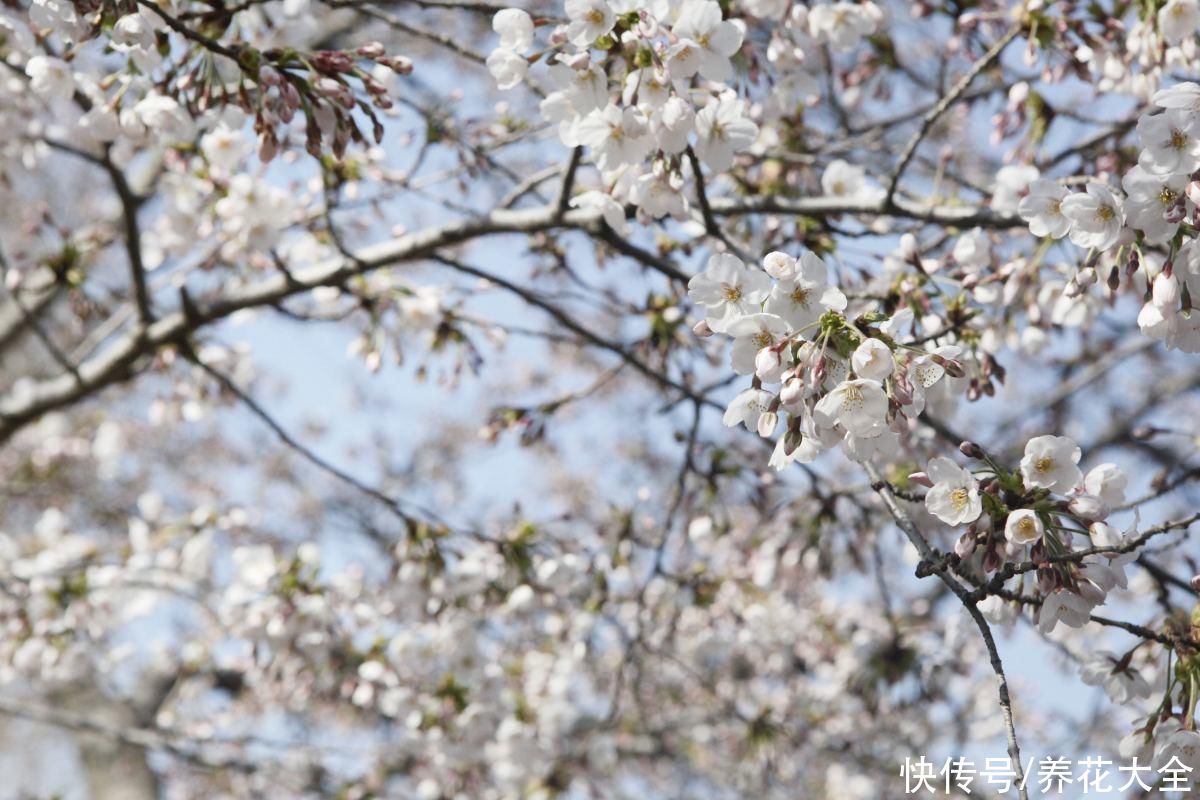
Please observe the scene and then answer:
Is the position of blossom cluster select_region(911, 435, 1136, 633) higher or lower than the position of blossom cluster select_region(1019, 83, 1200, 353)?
lower

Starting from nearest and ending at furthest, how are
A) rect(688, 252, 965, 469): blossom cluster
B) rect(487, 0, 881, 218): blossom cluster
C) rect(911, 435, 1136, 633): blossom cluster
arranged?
rect(688, 252, 965, 469): blossom cluster → rect(911, 435, 1136, 633): blossom cluster → rect(487, 0, 881, 218): blossom cluster

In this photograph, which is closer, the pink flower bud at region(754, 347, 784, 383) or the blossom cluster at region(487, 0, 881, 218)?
the pink flower bud at region(754, 347, 784, 383)

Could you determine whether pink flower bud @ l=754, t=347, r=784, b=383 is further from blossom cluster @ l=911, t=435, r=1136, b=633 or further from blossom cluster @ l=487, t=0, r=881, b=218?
blossom cluster @ l=487, t=0, r=881, b=218

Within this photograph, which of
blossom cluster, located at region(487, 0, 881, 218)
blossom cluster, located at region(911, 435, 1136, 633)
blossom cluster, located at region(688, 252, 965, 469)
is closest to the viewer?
blossom cluster, located at region(688, 252, 965, 469)

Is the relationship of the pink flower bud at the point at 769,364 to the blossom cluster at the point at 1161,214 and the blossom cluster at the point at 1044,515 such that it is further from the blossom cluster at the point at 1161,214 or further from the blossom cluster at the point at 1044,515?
the blossom cluster at the point at 1161,214

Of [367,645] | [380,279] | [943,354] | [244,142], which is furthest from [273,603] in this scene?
[943,354]

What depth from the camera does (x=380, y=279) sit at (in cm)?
348

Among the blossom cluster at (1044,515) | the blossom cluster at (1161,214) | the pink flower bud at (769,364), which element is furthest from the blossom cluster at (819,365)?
the blossom cluster at (1161,214)

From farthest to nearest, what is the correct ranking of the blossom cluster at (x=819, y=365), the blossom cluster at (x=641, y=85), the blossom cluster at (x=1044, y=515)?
the blossom cluster at (x=641, y=85)
the blossom cluster at (x=1044, y=515)
the blossom cluster at (x=819, y=365)

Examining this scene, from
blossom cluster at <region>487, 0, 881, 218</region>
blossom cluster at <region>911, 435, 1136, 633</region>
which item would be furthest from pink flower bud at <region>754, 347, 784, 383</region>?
blossom cluster at <region>487, 0, 881, 218</region>

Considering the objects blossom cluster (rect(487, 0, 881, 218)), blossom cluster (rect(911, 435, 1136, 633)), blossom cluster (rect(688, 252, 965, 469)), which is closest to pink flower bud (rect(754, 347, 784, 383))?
blossom cluster (rect(688, 252, 965, 469))

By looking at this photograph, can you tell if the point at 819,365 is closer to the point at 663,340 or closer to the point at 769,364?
the point at 769,364

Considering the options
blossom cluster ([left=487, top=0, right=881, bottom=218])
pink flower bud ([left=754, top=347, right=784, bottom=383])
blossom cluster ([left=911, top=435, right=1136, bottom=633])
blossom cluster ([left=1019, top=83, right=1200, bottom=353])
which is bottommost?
blossom cluster ([left=911, top=435, right=1136, bottom=633])

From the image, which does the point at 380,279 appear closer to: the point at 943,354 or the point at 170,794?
the point at 943,354
